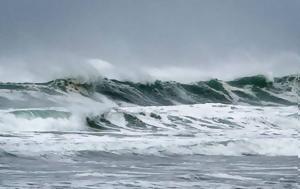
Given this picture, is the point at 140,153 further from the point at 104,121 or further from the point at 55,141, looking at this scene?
the point at 104,121

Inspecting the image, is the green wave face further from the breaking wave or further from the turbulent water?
the turbulent water

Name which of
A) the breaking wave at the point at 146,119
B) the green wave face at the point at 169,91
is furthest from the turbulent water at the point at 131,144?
the green wave face at the point at 169,91

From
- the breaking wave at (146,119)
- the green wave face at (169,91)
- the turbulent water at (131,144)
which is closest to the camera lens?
the turbulent water at (131,144)

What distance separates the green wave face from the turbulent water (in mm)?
162

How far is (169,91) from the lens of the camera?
4103cm

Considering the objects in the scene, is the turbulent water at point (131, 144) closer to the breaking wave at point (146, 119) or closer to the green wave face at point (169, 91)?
the breaking wave at point (146, 119)

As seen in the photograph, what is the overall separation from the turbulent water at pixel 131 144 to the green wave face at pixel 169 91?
16 centimetres

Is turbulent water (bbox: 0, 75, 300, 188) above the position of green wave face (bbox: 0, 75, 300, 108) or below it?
below

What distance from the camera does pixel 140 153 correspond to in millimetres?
14055

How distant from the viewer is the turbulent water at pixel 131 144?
949 cm

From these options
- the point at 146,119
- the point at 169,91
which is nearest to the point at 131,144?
the point at 146,119

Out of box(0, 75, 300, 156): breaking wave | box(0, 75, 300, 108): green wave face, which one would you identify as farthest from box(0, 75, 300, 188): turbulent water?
box(0, 75, 300, 108): green wave face

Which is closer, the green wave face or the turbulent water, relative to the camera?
the turbulent water

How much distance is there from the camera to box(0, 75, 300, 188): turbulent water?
9.49m
